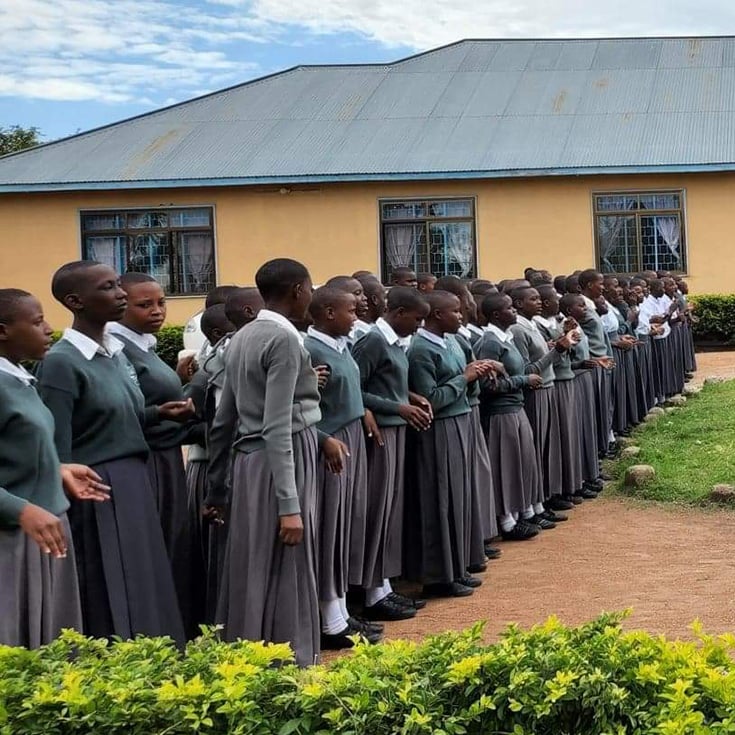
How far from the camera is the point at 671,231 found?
66.2 ft

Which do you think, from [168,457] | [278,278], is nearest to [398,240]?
[168,457]

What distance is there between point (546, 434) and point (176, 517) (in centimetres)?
422

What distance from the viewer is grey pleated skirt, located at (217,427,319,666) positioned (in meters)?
4.65

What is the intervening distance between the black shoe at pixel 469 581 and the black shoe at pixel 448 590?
4 centimetres

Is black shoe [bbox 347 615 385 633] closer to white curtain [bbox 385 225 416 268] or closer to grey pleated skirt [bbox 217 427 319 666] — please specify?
grey pleated skirt [bbox 217 427 319 666]

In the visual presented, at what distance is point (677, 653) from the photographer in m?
2.90

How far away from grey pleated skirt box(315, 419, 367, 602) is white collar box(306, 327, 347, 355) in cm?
41

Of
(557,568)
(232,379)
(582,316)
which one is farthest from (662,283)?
(232,379)

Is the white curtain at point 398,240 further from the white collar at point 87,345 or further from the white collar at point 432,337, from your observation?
the white collar at point 87,345

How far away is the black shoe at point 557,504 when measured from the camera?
29.3 feet

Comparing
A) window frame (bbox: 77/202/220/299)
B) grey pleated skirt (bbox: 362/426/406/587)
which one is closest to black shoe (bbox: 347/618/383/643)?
grey pleated skirt (bbox: 362/426/406/587)

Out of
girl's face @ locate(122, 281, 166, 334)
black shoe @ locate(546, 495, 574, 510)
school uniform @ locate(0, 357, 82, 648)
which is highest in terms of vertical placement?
girl's face @ locate(122, 281, 166, 334)

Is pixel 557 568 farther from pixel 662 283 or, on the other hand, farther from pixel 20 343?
pixel 662 283

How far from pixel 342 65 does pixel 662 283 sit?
41.0 ft
